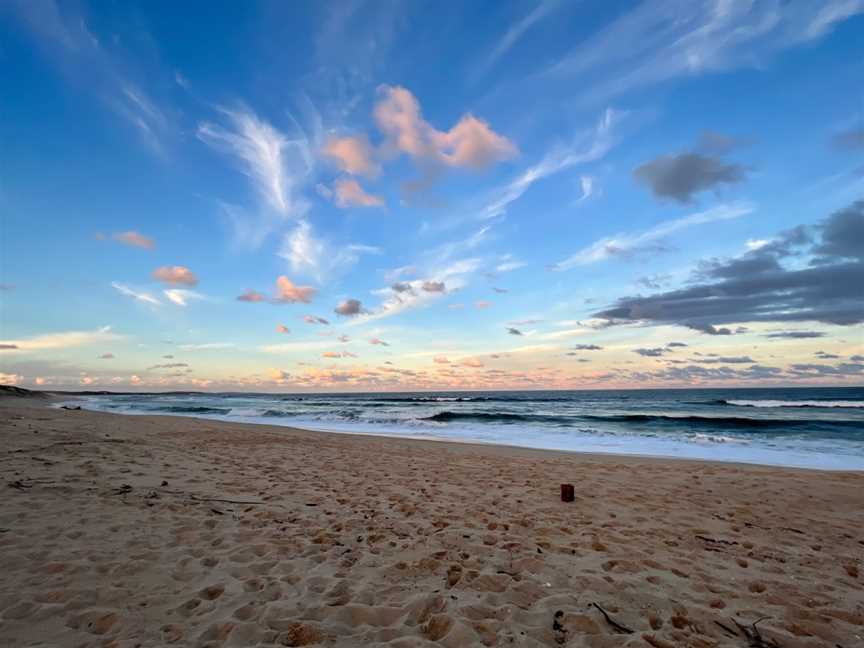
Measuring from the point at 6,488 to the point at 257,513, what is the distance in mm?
3540

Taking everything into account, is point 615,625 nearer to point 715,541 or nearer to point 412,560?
point 412,560

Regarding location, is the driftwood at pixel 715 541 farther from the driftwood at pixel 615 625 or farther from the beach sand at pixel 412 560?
the driftwood at pixel 615 625

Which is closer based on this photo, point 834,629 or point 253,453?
point 834,629

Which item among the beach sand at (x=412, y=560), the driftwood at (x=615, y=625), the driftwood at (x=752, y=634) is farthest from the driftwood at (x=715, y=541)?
the driftwood at (x=615, y=625)

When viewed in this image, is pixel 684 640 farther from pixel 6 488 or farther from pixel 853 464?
pixel 853 464

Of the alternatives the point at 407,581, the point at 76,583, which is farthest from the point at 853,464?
the point at 76,583

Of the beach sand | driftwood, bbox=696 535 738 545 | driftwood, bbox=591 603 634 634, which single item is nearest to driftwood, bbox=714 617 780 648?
the beach sand

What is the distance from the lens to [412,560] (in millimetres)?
4242

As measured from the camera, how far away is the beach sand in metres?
3.09

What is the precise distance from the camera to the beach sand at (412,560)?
3.09 m

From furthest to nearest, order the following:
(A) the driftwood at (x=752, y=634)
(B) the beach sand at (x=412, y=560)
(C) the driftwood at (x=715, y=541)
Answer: (C) the driftwood at (x=715, y=541), (B) the beach sand at (x=412, y=560), (A) the driftwood at (x=752, y=634)

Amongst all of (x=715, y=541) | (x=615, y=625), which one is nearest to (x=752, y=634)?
(x=615, y=625)

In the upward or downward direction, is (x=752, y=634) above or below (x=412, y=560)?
below

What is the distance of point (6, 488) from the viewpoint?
5965mm
